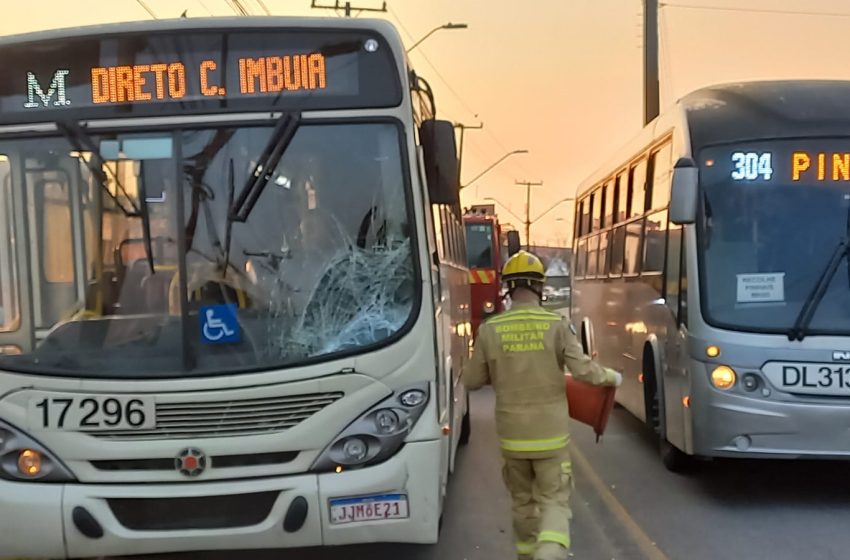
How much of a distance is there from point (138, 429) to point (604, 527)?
3577 mm

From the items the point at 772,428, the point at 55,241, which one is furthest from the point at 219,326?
the point at 772,428

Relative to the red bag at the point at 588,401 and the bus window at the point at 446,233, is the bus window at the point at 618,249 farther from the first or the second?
the red bag at the point at 588,401

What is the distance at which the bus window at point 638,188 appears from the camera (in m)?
9.52

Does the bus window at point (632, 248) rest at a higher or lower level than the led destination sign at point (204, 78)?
lower

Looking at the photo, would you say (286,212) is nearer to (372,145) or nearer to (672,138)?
(372,145)

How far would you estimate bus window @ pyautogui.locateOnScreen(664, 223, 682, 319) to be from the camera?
7617mm

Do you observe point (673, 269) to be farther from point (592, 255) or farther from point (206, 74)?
point (592, 255)

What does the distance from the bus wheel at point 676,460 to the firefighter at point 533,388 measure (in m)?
3.44

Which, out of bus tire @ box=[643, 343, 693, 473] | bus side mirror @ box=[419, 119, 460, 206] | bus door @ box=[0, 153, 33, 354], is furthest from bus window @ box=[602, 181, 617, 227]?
bus door @ box=[0, 153, 33, 354]

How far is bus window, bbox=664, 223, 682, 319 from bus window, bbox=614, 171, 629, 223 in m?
2.53

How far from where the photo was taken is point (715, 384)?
7.03m

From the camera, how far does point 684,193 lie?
7113 mm

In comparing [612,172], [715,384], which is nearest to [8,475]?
[715,384]

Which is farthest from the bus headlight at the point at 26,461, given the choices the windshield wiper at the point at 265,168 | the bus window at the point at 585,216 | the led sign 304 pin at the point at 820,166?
the bus window at the point at 585,216
